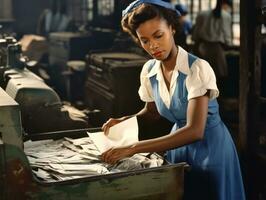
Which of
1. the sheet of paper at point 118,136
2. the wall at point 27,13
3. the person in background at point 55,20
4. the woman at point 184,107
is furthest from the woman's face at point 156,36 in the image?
the wall at point 27,13

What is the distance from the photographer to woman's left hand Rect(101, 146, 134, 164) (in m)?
Answer: 2.20

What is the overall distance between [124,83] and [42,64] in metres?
4.98

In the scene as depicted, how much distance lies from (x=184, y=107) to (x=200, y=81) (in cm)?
18

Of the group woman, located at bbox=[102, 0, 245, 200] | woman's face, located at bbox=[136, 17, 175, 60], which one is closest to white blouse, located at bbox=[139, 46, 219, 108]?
woman, located at bbox=[102, 0, 245, 200]

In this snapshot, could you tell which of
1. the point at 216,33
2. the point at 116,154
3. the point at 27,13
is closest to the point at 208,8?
the point at 216,33

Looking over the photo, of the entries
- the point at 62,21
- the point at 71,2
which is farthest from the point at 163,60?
the point at 71,2

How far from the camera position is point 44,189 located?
6.59ft

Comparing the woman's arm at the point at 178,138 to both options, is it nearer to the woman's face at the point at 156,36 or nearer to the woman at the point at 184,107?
the woman at the point at 184,107

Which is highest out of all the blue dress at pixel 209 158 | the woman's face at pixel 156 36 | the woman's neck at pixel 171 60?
the woman's face at pixel 156 36

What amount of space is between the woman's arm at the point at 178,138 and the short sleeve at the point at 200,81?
4cm

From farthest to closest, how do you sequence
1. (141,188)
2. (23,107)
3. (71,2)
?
(71,2) < (23,107) < (141,188)

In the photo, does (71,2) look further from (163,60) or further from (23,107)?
(163,60)

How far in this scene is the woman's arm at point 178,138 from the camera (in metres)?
2.20

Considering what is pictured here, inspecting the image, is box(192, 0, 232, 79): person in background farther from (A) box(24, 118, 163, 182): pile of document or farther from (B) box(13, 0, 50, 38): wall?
(B) box(13, 0, 50, 38): wall
